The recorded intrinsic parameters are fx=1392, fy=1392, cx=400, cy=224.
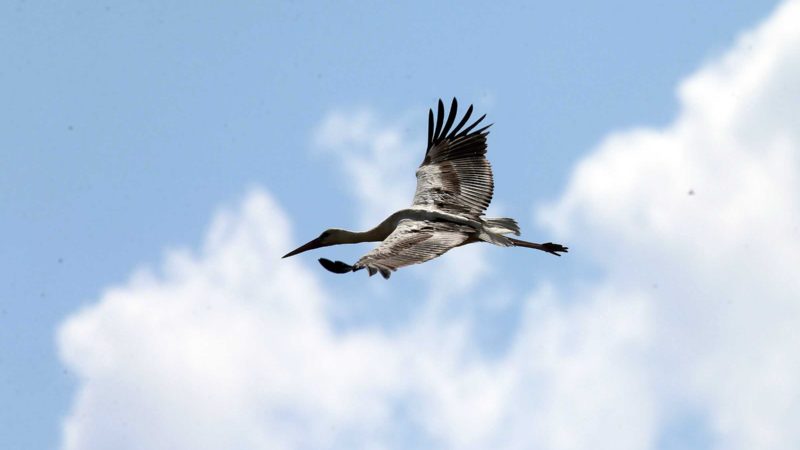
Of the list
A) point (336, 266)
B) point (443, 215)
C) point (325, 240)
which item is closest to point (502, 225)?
point (443, 215)

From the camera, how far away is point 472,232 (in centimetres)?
2152

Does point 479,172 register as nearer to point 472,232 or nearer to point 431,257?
point 472,232

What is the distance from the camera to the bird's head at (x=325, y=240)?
23125mm

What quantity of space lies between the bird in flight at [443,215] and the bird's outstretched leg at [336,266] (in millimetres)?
664

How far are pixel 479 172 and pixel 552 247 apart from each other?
6.23 ft

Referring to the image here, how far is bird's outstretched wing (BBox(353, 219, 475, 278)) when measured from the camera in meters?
17.6

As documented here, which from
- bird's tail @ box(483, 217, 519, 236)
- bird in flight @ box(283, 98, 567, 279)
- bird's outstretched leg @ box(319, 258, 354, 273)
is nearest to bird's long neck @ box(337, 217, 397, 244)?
bird in flight @ box(283, 98, 567, 279)

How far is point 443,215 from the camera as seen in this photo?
860 inches

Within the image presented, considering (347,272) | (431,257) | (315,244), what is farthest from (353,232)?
(347,272)

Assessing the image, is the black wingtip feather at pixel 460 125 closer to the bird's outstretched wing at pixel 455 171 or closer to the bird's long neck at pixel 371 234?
the bird's outstretched wing at pixel 455 171

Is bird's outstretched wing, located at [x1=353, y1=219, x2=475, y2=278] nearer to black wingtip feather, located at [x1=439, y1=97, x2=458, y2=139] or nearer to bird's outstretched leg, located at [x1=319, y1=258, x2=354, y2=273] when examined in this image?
bird's outstretched leg, located at [x1=319, y1=258, x2=354, y2=273]

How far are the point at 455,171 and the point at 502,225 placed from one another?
8.26 ft

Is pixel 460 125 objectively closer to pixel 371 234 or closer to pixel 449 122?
pixel 449 122

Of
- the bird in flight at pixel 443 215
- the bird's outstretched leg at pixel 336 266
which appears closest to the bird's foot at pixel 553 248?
the bird in flight at pixel 443 215
